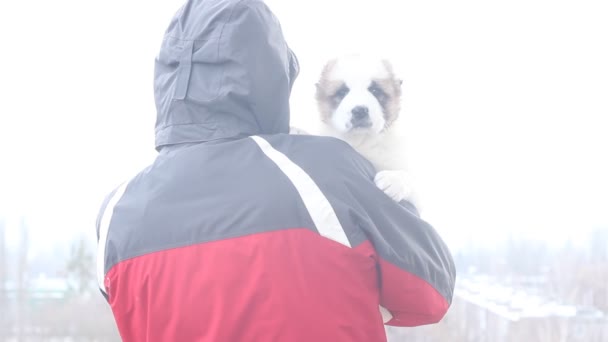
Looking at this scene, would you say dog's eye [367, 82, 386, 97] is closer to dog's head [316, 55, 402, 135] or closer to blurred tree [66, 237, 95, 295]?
dog's head [316, 55, 402, 135]

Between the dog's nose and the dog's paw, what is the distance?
0.78 feet

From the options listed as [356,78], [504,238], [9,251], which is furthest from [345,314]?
[9,251]

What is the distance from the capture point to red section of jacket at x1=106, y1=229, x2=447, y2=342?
0.91m

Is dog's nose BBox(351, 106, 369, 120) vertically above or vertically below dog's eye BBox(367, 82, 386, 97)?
below

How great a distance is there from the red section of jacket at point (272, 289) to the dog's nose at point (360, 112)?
2.15 ft

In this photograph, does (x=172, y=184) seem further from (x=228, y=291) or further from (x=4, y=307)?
(x=4, y=307)

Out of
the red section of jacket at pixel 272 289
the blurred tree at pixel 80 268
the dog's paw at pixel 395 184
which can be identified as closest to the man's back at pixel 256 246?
the red section of jacket at pixel 272 289

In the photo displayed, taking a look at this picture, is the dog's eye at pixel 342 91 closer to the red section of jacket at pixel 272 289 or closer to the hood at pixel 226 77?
the hood at pixel 226 77

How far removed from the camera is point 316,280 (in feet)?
2.99

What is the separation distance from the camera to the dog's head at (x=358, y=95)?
1.57m

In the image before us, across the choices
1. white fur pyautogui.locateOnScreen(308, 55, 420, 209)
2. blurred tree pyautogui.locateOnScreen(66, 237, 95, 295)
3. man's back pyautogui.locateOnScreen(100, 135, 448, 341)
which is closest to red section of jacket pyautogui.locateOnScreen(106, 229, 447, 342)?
man's back pyautogui.locateOnScreen(100, 135, 448, 341)

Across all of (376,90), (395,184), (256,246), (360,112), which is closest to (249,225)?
(256,246)

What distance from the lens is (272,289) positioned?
35.8 inches

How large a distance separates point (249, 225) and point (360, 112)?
701mm
